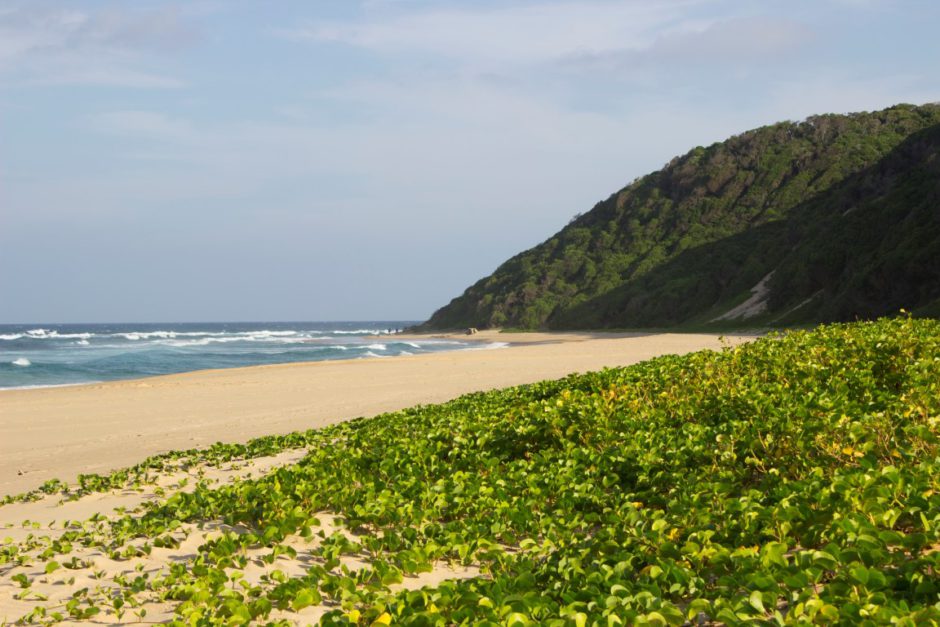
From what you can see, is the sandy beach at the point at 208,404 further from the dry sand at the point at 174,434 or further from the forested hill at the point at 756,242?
the forested hill at the point at 756,242

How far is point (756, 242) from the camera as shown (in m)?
83.6

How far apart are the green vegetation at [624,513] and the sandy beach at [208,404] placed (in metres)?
5.96

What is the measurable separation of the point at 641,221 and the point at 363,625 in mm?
116631

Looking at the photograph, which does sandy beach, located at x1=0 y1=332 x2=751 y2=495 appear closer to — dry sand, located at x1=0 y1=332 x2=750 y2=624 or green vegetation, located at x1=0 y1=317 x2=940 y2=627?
dry sand, located at x1=0 y1=332 x2=750 y2=624

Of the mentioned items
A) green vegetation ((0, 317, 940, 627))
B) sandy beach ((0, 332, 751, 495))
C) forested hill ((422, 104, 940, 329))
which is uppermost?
forested hill ((422, 104, 940, 329))

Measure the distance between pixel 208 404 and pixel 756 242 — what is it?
7283 centimetres

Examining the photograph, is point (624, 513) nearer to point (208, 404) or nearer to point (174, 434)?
point (174, 434)

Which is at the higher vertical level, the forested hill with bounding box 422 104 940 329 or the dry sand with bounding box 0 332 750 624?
the forested hill with bounding box 422 104 940 329

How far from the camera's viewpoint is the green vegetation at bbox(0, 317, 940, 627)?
4488 millimetres

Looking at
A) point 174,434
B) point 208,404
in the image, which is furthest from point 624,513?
point 208,404

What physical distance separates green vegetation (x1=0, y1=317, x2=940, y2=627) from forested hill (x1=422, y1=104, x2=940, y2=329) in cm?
3125

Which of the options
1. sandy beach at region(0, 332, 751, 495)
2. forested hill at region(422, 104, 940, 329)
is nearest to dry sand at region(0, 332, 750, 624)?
sandy beach at region(0, 332, 751, 495)

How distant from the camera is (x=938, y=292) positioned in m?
42.2

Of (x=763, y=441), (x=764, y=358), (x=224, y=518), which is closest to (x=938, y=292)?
(x=764, y=358)
